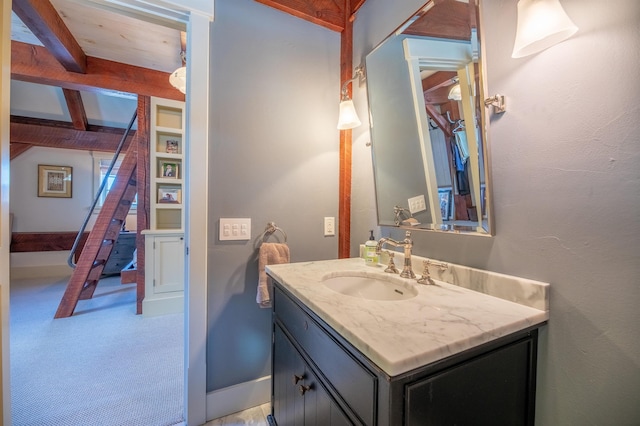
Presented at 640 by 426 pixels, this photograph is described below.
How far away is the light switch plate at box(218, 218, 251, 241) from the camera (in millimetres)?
1420

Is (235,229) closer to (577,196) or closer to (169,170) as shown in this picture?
(577,196)

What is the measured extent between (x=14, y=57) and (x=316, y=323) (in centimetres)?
376

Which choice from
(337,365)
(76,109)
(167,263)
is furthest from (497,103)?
(76,109)

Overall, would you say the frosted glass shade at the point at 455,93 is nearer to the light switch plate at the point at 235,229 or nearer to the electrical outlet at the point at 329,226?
the electrical outlet at the point at 329,226

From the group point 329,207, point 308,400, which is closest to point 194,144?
point 329,207

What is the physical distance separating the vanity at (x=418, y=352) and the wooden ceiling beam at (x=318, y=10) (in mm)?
1551

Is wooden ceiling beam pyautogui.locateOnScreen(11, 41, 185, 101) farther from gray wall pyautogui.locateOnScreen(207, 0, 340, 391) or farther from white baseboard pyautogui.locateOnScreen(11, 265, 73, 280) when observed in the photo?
white baseboard pyautogui.locateOnScreen(11, 265, 73, 280)

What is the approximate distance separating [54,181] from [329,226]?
17.8ft

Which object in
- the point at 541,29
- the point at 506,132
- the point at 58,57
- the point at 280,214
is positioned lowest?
the point at 280,214

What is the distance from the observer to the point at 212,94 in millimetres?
1377

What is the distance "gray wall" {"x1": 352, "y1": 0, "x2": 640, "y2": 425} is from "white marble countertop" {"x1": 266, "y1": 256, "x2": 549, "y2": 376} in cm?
7

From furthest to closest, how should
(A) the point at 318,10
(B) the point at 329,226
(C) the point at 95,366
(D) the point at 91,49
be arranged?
1. (D) the point at 91,49
2. (C) the point at 95,366
3. (B) the point at 329,226
4. (A) the point at 318,10

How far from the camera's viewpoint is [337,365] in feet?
2.34

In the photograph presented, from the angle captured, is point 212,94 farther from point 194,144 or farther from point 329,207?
point 329,207
